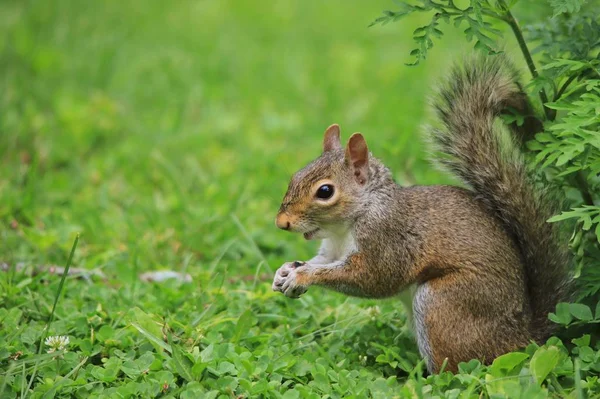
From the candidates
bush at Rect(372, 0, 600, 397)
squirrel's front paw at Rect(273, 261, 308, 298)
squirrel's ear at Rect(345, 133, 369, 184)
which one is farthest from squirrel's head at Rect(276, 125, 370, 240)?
bush at Rect(372, 0, 600, 397)

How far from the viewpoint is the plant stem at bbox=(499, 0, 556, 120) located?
8.55ft

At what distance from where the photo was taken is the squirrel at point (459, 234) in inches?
103

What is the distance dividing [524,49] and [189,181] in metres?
2.31

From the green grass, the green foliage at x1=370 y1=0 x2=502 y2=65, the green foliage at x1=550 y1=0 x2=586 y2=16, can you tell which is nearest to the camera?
the green foliage at x1=550 y1=0 x2=586 y2=16

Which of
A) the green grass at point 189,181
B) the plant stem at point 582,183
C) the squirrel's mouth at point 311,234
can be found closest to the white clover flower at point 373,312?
the green grass at point 189,181

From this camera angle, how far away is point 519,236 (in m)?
2.74

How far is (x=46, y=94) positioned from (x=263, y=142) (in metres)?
1.48

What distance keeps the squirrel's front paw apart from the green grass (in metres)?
0.19

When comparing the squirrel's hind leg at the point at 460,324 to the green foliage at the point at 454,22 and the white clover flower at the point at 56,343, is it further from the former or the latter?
the white clover flower at the point at 56,343

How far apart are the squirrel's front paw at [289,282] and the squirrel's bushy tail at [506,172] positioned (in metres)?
0.64

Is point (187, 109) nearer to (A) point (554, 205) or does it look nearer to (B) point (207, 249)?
(B) point (207, 249)

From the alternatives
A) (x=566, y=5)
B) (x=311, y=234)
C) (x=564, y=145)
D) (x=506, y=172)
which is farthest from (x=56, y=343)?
(x=566, y=5)

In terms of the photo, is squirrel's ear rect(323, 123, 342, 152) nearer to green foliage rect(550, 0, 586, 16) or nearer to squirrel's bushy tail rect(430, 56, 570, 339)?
squirrel's bushy tail rect(430, 56, 570, 339)

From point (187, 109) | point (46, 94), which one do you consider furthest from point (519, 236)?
point (46, 94)
